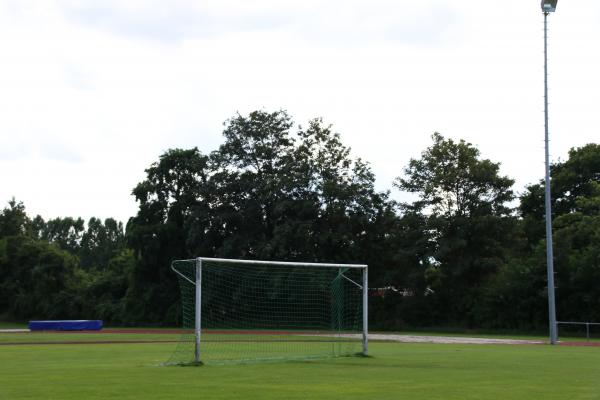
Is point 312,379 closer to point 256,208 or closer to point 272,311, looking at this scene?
point 272,311

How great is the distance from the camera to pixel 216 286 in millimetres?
38906

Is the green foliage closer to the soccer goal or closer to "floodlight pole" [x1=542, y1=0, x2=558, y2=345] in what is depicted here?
the soccer goal

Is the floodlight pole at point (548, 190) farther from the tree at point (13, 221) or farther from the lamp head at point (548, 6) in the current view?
the tree at point (13, 221)

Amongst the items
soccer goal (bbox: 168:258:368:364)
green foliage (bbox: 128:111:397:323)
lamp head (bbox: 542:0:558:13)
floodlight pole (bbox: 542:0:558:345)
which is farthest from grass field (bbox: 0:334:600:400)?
green foliage (bbox: 128:111:397:323)

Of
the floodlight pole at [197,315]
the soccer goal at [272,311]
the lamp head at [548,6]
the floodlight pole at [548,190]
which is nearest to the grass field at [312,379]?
the floodlight pole at [197,315]

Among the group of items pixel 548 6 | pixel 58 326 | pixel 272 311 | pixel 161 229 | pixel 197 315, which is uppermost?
pixel 548 6

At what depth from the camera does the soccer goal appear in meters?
27.5

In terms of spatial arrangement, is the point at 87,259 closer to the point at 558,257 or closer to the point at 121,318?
the point at 121,318

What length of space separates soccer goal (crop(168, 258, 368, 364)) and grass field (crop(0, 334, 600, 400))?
420cm

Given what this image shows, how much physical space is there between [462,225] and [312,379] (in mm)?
40611

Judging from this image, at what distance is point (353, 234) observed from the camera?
61.2m

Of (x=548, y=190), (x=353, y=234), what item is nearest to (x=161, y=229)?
(x=353, y=234)

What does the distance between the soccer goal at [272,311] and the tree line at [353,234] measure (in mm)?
9467

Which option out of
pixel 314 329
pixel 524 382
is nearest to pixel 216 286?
pixel 314 329
